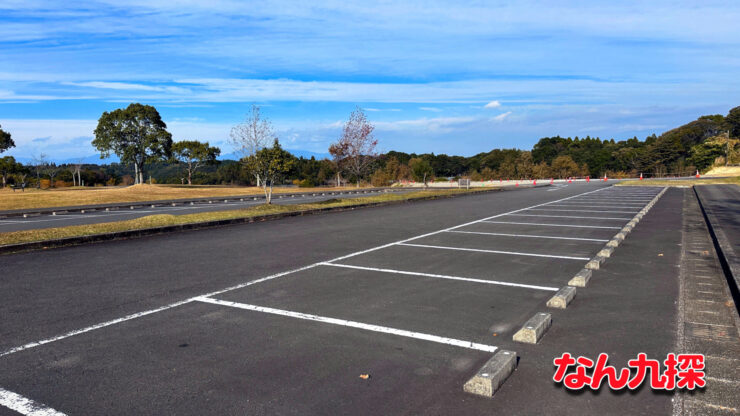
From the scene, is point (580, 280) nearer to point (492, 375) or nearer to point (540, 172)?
point (492, 375)

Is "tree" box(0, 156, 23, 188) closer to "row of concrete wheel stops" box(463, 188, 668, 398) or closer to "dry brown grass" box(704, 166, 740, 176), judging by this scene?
"row of concrete wheel stops" box(463, 188, 668, 398)

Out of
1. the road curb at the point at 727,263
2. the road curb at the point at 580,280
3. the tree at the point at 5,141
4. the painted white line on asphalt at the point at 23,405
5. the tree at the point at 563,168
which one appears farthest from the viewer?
the tree at the point at 563,168

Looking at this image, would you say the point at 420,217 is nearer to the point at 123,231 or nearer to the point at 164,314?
the point at 123,231

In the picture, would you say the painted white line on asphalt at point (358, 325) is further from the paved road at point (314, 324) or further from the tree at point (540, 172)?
the tree at point (540, 172)

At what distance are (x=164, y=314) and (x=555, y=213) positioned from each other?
564 inches

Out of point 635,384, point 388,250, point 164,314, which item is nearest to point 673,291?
point 635,384

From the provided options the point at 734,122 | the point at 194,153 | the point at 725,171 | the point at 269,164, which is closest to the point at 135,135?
the point at 194,153

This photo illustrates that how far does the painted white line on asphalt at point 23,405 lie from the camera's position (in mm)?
3084

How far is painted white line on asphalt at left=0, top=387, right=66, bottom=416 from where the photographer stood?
308 centimetres

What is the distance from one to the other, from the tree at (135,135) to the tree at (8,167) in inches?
337

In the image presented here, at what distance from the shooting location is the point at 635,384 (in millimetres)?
3445

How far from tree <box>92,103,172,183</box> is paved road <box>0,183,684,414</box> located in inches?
1614

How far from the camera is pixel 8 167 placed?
149ft

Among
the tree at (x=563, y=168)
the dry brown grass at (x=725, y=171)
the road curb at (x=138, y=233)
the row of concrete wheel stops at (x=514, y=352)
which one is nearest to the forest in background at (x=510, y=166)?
the tree at (x=563, y=168)
